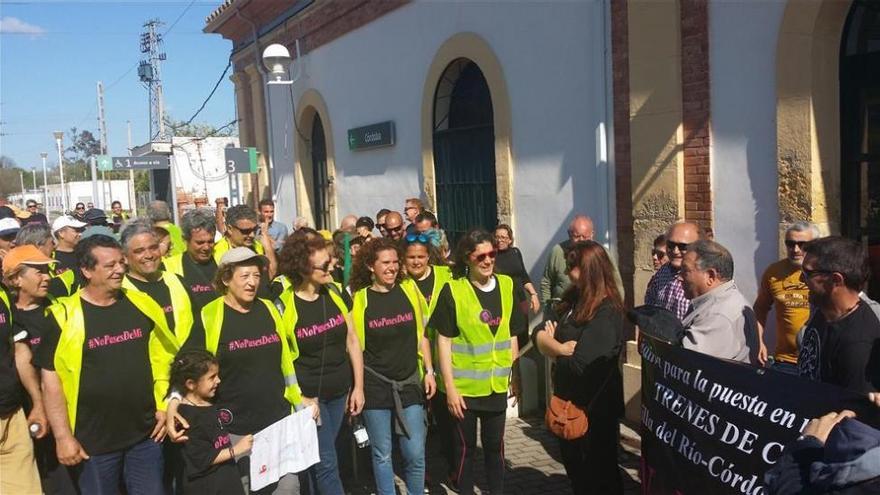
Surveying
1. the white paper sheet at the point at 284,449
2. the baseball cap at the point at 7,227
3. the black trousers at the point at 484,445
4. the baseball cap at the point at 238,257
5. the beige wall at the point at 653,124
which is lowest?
the black trousers at the point at 484,445

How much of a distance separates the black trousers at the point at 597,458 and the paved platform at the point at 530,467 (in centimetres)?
81

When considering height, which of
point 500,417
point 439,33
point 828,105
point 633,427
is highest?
point 439,33

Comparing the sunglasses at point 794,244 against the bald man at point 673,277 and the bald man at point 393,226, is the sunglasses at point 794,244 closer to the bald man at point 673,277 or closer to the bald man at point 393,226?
the bald man at point 673,277

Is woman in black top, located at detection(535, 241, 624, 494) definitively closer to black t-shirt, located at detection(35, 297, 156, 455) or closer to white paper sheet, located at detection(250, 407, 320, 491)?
white paper sheet, located at detection(250, 407, 320, 491)

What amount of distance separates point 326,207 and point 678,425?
1042 centimetres

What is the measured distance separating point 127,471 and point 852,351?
3511 millimetres

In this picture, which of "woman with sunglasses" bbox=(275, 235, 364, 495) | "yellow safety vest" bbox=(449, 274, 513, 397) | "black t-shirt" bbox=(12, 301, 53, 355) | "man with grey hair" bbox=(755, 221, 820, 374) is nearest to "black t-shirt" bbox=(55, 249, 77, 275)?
"black t-shirt" bbox=(12, 301, 53, 355)

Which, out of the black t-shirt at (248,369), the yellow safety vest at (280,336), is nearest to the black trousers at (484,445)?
the yellow safety vest at (280,336)

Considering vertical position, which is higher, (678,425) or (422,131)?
(422,131)

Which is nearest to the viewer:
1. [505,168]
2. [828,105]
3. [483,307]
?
[483,307]

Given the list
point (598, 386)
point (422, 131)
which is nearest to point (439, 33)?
point (422, 131)

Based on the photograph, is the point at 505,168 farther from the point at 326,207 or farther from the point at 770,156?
the point at 326,207

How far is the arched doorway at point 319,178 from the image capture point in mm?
12969

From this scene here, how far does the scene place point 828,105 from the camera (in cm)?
484
